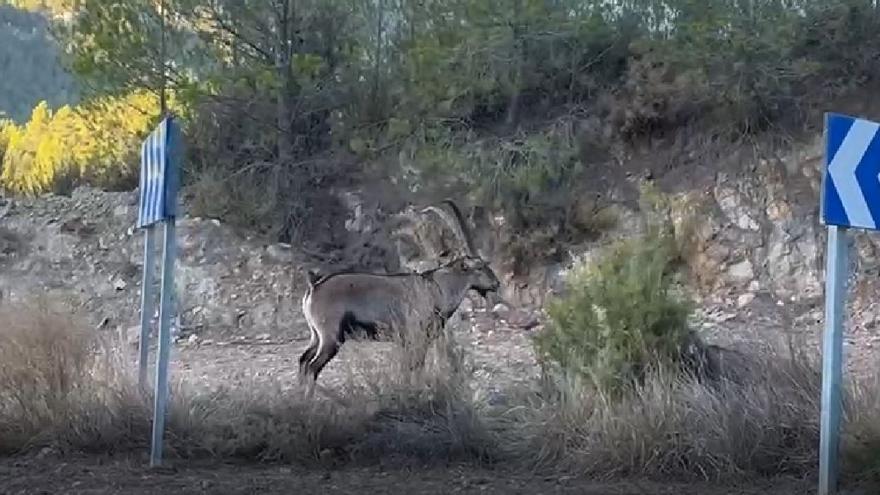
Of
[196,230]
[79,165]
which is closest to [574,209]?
[196,230]

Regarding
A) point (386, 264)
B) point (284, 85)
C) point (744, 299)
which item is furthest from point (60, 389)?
point (284, 85)

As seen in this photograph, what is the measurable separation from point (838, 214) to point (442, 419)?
Result: 3145 mm

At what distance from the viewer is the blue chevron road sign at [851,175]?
24.3ft

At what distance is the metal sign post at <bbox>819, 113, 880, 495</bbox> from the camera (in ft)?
24.4

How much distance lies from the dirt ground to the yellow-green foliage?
44.8 feet

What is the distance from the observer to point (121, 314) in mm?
21562

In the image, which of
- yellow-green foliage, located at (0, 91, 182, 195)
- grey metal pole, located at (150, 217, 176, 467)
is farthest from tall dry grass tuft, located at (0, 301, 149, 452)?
yellow-green foliage, located at (0, 91, 182, 195)

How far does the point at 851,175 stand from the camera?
296 inches

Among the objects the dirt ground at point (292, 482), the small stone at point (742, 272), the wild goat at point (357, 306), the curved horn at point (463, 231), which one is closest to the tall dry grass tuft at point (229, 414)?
the dirt ground at point (292, 482)

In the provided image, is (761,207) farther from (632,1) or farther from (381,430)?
(381,430)

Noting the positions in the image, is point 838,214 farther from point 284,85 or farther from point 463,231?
point 284,85

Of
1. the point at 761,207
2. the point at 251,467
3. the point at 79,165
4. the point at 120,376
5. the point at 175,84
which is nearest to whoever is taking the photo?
the point at 251,467

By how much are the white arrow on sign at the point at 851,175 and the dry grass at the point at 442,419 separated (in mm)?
1368

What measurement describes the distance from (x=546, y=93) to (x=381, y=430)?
537 inches
